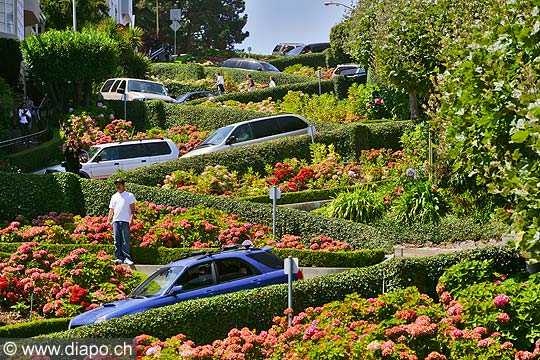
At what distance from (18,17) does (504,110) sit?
3540cm

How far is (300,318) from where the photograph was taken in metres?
14.5

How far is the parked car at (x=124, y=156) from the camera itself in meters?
31.6

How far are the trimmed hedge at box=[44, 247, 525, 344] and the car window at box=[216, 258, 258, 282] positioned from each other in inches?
47.9

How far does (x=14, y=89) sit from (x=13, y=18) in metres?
3.62

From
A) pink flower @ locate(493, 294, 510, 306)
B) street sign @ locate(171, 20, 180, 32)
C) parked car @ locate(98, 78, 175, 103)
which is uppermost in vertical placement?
street sign @ locate(171, 20, 180, 32)

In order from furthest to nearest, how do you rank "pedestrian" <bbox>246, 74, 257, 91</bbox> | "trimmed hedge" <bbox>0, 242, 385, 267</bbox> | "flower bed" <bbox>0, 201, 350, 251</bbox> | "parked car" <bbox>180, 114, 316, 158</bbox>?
"pedestrian" <bbox>246, 74, 257, 91</bbox> → "parked car" <bbox>180, 114, 316, 158</bbox> → "flower bed" <bbox>0, 201, 350, 251</bbox> → "trimmed hedge" <bbox>0, 242, 385, 267</bbox>

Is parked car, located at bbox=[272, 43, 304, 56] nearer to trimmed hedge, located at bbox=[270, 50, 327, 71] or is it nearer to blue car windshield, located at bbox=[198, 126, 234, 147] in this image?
trimmed hedge, located at bbox=[270, 50, 327, 71]

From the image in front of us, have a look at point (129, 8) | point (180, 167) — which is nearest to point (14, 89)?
point (180, 167)

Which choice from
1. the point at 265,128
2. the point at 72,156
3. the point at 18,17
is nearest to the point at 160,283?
the point at 265,128

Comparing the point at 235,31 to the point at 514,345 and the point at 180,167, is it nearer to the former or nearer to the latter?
the point at 180,167

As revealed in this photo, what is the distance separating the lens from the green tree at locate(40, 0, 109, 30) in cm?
5928

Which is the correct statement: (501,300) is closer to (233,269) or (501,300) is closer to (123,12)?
(233,269)

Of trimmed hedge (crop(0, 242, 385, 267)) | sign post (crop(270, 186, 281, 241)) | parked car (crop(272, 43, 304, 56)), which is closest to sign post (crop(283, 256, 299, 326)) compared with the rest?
trimmed hedge (crop(0, 242, 385, 267))

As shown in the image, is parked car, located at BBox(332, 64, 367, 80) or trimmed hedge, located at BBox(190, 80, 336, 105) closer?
trimmed hedge, located at BBox(190, 80, 336, 105)
